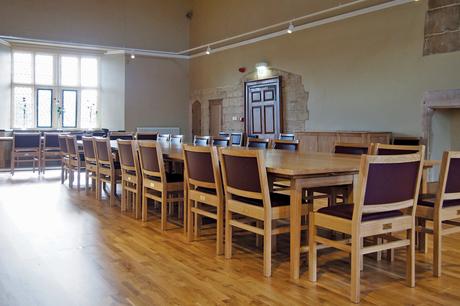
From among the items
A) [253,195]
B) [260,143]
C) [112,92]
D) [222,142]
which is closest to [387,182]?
[253,195]

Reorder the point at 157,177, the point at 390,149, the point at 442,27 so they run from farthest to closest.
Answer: the point at 442,27 → the point at 157,177 → the point at 390,149

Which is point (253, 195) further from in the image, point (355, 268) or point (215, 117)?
point (215, 117)

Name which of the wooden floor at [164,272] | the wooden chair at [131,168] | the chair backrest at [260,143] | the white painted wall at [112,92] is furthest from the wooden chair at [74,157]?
the white painted wall at [112,92]

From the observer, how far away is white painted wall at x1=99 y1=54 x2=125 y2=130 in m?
11.9

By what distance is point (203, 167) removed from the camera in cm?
337

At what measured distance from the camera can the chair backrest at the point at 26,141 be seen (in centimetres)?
871

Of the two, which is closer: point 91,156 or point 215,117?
point 91,156

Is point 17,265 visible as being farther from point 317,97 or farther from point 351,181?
point 317,97

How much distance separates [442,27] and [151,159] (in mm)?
4832

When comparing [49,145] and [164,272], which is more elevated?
[49,145]

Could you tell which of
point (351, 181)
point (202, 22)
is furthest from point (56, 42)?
point (351, 181)

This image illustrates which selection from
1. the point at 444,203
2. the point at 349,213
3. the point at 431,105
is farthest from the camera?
the point at 431,105

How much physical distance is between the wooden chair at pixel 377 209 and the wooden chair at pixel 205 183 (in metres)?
0.88

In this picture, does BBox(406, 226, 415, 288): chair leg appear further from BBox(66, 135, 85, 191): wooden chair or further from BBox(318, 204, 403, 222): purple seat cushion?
BBox(66, 135, 85, 191): wooden chair
